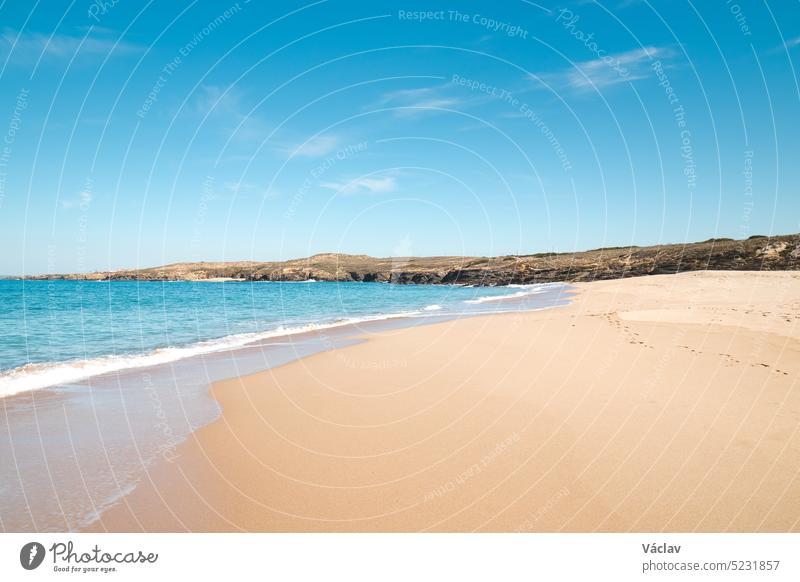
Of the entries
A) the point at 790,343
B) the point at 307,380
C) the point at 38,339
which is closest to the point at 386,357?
the point at 307,380

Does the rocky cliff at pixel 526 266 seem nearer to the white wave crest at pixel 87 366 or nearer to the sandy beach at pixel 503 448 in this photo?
the sandy beach at pixel 503 448

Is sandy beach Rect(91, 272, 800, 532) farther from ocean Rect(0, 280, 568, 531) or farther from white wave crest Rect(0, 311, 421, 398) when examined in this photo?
white wave crest Rect(0, 311, 421, 398)

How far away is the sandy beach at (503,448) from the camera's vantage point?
4.77 metres

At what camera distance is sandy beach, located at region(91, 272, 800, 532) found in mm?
4773

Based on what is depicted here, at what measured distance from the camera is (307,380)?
11.5 metres

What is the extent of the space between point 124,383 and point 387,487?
9.30m
